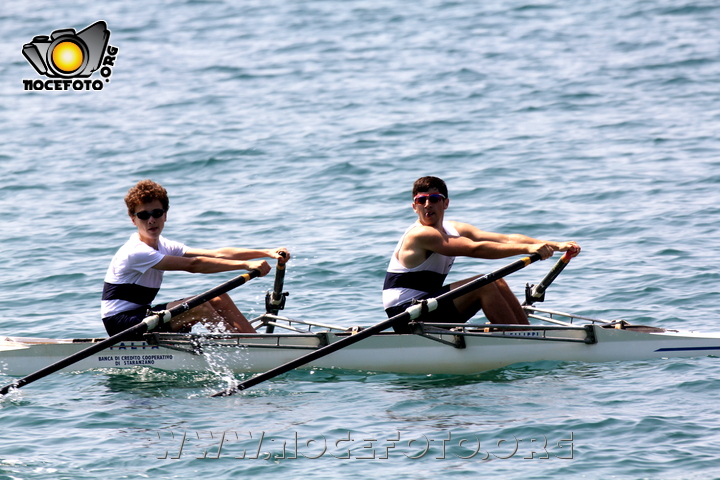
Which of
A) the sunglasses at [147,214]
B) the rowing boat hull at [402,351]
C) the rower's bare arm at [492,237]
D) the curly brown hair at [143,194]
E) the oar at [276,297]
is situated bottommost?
the rowing boat hull at [402,351]

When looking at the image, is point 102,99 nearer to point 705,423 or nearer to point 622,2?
point 622,2

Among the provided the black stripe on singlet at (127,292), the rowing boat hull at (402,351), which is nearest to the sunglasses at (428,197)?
the rowing boat hull at (402,351)

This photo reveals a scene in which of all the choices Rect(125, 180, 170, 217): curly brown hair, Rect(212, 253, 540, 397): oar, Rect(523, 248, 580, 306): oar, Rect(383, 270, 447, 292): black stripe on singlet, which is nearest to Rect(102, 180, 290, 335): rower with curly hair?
Rect(125, 180, 170, 217): curly brown hair

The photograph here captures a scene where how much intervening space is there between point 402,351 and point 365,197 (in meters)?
7.07

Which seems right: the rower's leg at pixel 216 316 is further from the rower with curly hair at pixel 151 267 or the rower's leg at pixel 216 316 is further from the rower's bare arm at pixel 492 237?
the rower's bare arm at pixel 492 237

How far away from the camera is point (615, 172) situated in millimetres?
16469

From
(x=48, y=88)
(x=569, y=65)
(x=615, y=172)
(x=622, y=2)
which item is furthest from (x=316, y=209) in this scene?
(x=622, y=2)

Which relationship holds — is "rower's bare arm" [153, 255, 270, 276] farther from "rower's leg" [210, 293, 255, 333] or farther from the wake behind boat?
the wake behind boat

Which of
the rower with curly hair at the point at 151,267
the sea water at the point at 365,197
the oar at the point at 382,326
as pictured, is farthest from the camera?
the rower with curly hair at the point at 151,267

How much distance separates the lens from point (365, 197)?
16406 millimetres

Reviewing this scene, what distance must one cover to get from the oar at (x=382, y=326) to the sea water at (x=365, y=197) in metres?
0.22

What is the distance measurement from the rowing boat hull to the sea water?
13cm

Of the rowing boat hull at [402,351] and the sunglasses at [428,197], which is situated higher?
the sunglasses at [428,197]

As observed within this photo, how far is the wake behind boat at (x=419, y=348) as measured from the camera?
948 cm
